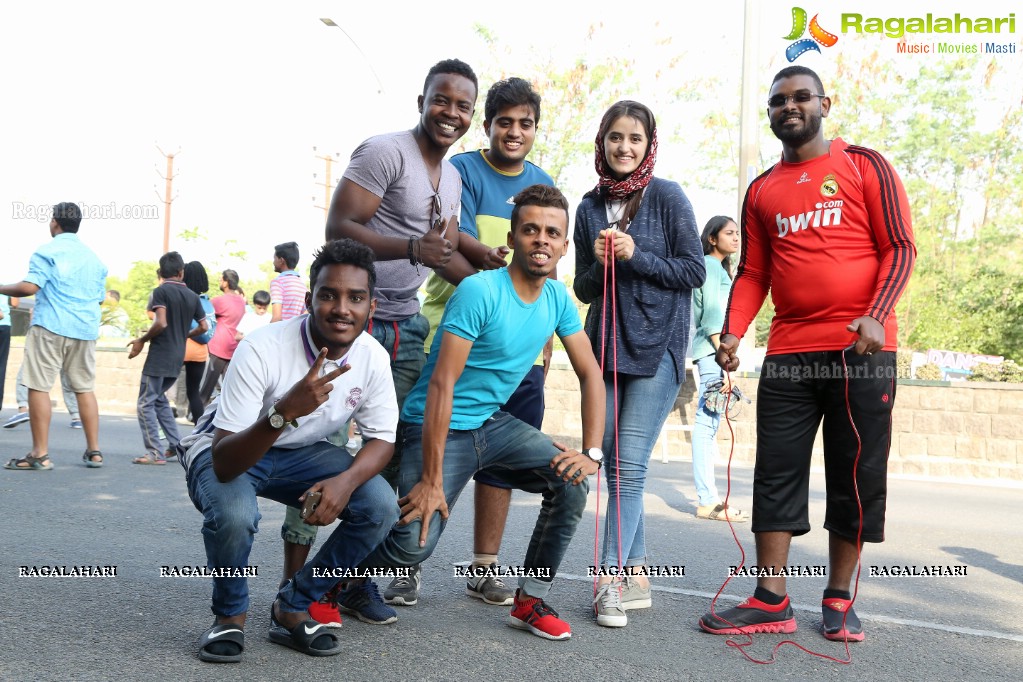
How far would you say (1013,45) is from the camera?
26438 millimetres

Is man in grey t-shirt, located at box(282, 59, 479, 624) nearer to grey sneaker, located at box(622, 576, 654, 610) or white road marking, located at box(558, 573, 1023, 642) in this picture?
grey sneaker, located at box(622, 576, 654, 610)

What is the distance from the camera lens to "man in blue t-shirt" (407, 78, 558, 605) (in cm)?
455

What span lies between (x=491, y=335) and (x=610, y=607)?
1198 millimetres

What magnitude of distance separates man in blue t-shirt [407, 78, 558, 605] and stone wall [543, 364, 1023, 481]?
7307 millimetres

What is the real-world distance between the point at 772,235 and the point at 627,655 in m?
1.89

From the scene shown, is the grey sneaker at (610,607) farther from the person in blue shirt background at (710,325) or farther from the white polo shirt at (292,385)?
the person in blue shirt background at (710,325)

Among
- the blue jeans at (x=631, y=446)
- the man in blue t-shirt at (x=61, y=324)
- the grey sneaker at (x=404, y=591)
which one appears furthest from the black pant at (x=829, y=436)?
the man in blue t-shirt at (x=61, y=324)

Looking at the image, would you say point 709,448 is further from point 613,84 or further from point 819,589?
point 613,84

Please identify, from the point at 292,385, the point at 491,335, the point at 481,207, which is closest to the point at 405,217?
the point at 481,207

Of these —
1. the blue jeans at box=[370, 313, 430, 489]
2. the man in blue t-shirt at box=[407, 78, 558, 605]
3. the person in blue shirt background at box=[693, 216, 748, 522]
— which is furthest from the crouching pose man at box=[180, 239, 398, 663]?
the person in blue shirt background at box=[693, 216, 748, 522]

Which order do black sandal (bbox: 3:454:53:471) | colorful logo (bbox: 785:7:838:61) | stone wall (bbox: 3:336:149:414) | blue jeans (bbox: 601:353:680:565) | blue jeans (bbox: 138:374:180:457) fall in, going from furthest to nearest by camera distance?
colorful logo (bbox: 785:7:838:61), stone wall (bbox: 3:336:149:414), blue jeans (bbox: 138:374:180:457), black sandal (bbox: 3:454:53:471), blue jeans (bbox: 601:353:680:565)

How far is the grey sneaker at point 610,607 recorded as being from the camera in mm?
4203

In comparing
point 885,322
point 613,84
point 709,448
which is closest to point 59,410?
point 709,448

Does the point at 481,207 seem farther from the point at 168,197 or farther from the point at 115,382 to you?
the point at 168,197
